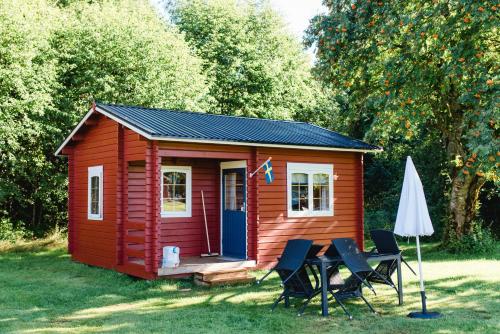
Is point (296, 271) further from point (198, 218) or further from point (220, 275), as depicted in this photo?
point (198, 218)

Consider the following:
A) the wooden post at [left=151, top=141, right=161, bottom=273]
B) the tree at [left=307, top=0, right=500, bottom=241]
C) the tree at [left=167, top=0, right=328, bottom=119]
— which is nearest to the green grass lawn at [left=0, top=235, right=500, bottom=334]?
the wooden post at [left=151, top=141, right=161, bottom=273]

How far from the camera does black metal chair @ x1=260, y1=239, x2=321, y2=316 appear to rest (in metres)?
7.97

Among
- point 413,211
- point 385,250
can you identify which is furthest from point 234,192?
point 413,211

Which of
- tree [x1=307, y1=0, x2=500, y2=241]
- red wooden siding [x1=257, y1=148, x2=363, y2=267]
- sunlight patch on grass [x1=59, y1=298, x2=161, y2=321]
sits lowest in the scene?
sunlight patch on grass [x1=59, y1=298, x2=161, y2=321]

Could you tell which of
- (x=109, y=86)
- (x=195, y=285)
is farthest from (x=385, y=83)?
(x=109, y=86)

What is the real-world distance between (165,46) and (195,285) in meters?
13.3

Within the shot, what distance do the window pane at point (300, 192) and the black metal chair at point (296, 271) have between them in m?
4.46

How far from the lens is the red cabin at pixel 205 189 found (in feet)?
36.9

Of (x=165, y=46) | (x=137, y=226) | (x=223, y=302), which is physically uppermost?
(x=165, y=46)

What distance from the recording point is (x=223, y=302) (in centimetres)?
875

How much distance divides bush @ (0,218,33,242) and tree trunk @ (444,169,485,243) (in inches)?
530

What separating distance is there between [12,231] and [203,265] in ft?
33.1

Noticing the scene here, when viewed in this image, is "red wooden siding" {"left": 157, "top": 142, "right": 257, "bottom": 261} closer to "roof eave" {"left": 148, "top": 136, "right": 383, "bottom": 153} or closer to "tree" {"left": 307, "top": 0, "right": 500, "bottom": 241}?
"roof eave" {"left": 148, "top": 136, "right": 383, "bottom": 153}

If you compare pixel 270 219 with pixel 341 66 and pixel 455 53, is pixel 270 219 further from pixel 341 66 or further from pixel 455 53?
pixel 455 53
